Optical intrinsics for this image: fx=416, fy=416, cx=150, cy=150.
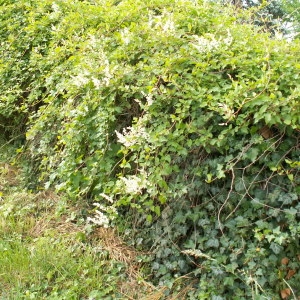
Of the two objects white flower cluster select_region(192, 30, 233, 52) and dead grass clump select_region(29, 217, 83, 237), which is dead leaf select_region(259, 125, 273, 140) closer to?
white flower cluster select_region(192, 30, 233, 52)

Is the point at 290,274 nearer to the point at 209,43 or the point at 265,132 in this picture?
the point at 265,132

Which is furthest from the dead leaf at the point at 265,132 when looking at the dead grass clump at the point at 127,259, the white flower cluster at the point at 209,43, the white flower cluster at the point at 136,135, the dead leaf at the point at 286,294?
the dead grass clump at the point at 127,259

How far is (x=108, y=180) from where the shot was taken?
123 inches

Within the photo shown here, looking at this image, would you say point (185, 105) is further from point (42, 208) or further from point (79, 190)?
point (42, 208)

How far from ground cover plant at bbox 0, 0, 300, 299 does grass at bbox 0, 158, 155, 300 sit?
15 cm

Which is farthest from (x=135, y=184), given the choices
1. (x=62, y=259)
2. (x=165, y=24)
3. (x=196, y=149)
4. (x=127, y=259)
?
(x=165, y=24)

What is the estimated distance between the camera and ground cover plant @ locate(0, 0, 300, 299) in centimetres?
253

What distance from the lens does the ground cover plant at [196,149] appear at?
99.7 inches

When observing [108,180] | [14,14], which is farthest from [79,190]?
[14,14]

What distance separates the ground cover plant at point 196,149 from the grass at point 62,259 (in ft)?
0.49

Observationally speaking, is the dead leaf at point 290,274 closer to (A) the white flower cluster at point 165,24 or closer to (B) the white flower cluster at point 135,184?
(B) the white flower cluster at point 135,184

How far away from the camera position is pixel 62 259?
303 centimetres

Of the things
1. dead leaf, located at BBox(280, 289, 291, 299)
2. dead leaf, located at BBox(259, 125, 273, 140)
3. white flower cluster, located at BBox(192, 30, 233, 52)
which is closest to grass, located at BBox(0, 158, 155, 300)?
dead leaf, located at BBox(280, 289, 291, 299)

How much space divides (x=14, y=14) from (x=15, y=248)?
328 centimetres
